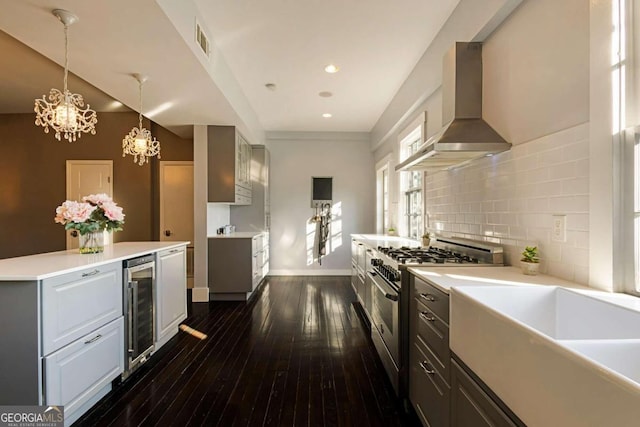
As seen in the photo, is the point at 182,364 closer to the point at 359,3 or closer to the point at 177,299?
the point at 177,299

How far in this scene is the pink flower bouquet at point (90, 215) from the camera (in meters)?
2.33

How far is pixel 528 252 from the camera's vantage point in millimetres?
1735

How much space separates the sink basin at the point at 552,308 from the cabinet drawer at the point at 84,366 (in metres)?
2.14

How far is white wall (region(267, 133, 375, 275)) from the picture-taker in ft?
21.1

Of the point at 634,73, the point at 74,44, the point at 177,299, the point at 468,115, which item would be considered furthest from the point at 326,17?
the point at 177,299

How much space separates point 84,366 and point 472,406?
2147 mm

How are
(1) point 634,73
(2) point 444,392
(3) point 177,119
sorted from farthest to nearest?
(3) point 177,119 → (2) point 444,392 → (1) point 634,73

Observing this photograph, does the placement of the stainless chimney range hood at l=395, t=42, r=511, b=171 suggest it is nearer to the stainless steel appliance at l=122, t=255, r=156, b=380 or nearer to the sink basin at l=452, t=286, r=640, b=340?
the sink basin at l=452, t=286, r=640, b=340

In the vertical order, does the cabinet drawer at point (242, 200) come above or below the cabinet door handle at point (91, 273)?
above

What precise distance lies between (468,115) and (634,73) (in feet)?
3.39

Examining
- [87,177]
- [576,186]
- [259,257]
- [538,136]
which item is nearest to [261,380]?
[576,186]

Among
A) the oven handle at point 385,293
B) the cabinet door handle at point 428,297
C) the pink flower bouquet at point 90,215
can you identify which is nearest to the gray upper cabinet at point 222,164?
the pink flower bouquet at point 90,215

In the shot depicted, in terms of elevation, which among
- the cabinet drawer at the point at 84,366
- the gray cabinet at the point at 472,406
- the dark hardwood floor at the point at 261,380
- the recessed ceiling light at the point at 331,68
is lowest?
the dark hardwood floor at the point at 261,380

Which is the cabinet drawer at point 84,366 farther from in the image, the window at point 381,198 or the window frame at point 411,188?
the window at point 381,198
